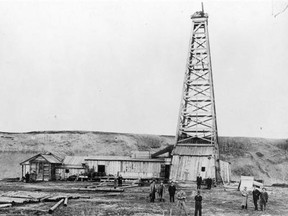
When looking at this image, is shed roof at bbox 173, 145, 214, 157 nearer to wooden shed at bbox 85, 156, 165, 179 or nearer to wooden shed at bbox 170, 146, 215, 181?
wooden shed at bbox 170, 146, 215, 181

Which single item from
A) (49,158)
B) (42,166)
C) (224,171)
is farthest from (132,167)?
(224,171)

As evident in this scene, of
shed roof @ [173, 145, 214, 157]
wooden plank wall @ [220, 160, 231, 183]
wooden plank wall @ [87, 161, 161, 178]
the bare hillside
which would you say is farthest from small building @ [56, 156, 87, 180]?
the bare hillside

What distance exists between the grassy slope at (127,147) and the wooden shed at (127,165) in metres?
14.6

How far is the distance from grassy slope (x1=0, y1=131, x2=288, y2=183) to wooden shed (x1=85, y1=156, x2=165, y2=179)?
1463 centimetres

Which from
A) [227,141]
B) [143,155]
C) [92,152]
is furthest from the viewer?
[227,141]

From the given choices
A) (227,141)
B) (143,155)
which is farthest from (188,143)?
(227,141)

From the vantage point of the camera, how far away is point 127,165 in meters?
42.2

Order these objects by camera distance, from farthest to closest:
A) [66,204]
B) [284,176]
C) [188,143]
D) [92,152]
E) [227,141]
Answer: [227,141] < [92,152] < [284,176] < [188,143] < [66,204]

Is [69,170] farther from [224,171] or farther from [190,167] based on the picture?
[224,171]

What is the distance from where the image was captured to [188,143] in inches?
1608

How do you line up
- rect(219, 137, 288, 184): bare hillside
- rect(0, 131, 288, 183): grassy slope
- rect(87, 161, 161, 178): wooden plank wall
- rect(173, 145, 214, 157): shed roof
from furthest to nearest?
rect(0, 131, 288, 183): grassy slope < rect(219, 137, 288, 184): bare hillside < rect(87, 161, 161, 178): wooden plank wall < rect(173, 145, 214, 157): shed roof

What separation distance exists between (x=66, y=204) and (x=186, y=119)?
79.6 feet

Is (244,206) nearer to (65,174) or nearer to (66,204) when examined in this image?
(66,204)

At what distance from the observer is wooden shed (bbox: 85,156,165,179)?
41750mm
